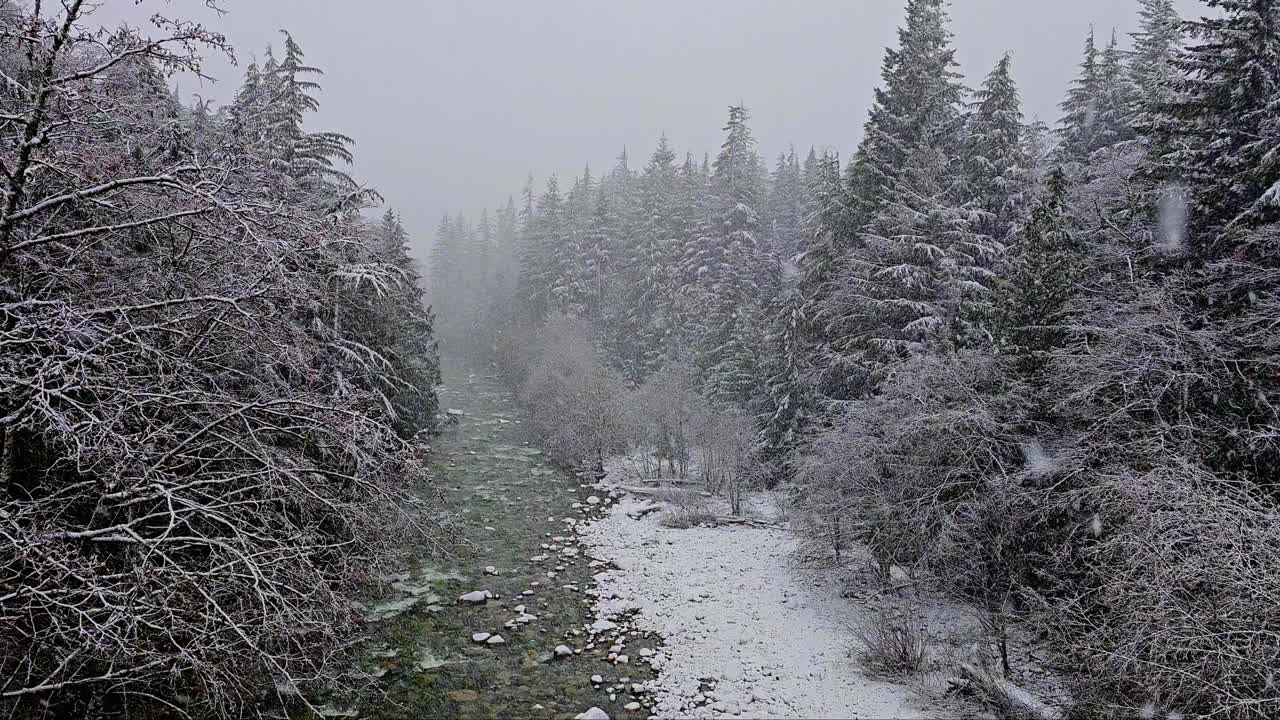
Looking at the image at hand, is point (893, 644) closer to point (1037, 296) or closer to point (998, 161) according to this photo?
point (1037, 296)

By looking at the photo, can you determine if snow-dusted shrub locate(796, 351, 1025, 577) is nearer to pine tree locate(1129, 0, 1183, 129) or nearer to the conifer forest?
the conifer forest

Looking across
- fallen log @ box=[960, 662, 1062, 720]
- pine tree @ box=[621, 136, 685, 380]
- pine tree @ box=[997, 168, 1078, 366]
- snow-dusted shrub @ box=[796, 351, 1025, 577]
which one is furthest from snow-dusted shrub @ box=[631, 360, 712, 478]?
fallen log @ box=[960, 662, 1062, 720]

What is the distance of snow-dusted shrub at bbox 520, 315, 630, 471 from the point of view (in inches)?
1117

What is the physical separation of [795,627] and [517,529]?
Answer: 32.9 feet

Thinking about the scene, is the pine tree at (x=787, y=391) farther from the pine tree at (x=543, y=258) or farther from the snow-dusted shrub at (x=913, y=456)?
the pine tree at (x=543, y=258)

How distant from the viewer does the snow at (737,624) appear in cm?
1040

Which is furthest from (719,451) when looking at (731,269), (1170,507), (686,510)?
(1170,507)

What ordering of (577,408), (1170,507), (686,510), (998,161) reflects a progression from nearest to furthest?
(1170,507)
(998,161)
(686,510)
(577,408)

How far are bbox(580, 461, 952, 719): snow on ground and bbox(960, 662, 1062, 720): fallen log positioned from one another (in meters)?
0.91

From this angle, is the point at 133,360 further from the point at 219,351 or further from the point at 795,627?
the point at 795,627

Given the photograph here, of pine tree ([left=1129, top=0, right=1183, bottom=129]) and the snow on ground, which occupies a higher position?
pine tree ([left=1129, top=0, right=1183, bottom=129])

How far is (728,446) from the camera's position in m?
22.0

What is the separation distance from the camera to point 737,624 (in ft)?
43.7

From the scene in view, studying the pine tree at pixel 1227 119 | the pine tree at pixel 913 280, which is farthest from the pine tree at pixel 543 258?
the pine tree at pixel 1227 119
